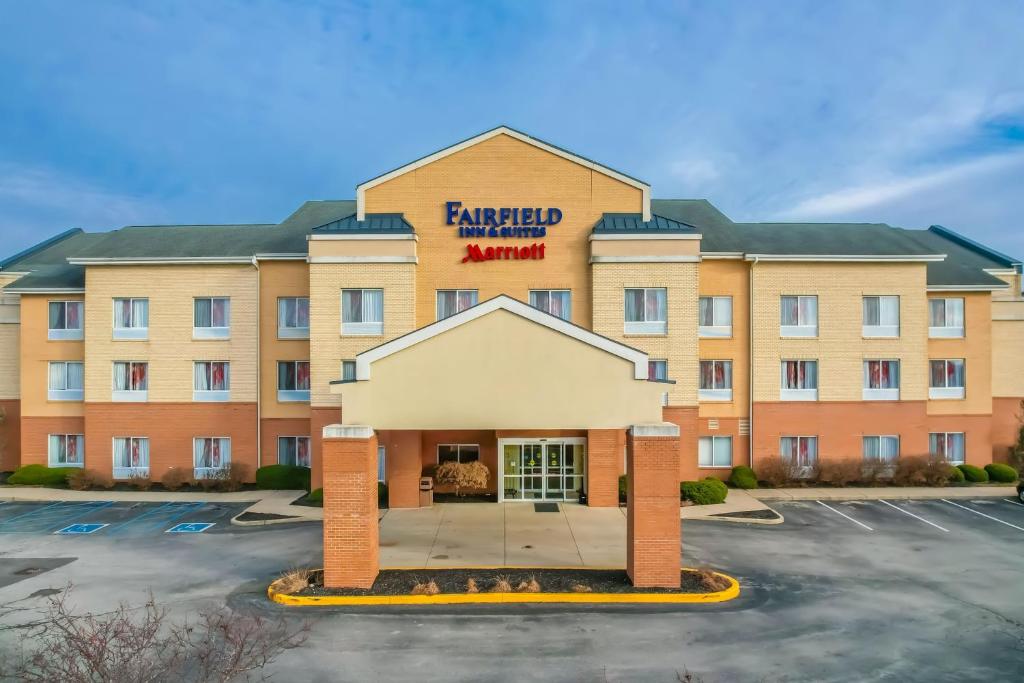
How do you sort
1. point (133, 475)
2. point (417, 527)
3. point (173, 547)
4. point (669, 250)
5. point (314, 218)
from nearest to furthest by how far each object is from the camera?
point (173, 547), point (417, 527), point (669, 250), point (133, 475), point (314, 218)

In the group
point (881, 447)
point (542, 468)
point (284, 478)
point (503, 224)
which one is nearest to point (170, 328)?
point (284, 478)

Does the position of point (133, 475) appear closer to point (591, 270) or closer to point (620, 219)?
point (591, 270)

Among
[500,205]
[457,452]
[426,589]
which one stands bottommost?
[426,589]

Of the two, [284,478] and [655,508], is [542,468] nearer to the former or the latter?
[655,508]

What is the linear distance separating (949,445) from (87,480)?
3851 cm

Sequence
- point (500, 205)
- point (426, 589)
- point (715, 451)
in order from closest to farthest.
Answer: point (426, 589), point (500, 205), point (715, 451)

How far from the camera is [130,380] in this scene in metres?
27.9

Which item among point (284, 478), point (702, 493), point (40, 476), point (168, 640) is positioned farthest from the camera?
point (40, 476)

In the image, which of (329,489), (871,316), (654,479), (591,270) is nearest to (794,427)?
(871,316)

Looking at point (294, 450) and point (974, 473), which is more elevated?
point (294, 450)

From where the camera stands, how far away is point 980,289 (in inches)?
1137

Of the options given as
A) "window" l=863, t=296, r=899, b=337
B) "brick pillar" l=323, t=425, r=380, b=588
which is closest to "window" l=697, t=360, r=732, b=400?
"window" l=863, t=296, r=899, b=337

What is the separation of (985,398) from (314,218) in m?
33.4

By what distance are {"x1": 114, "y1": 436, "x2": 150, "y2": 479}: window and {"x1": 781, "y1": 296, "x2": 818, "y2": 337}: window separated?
94.6ft
